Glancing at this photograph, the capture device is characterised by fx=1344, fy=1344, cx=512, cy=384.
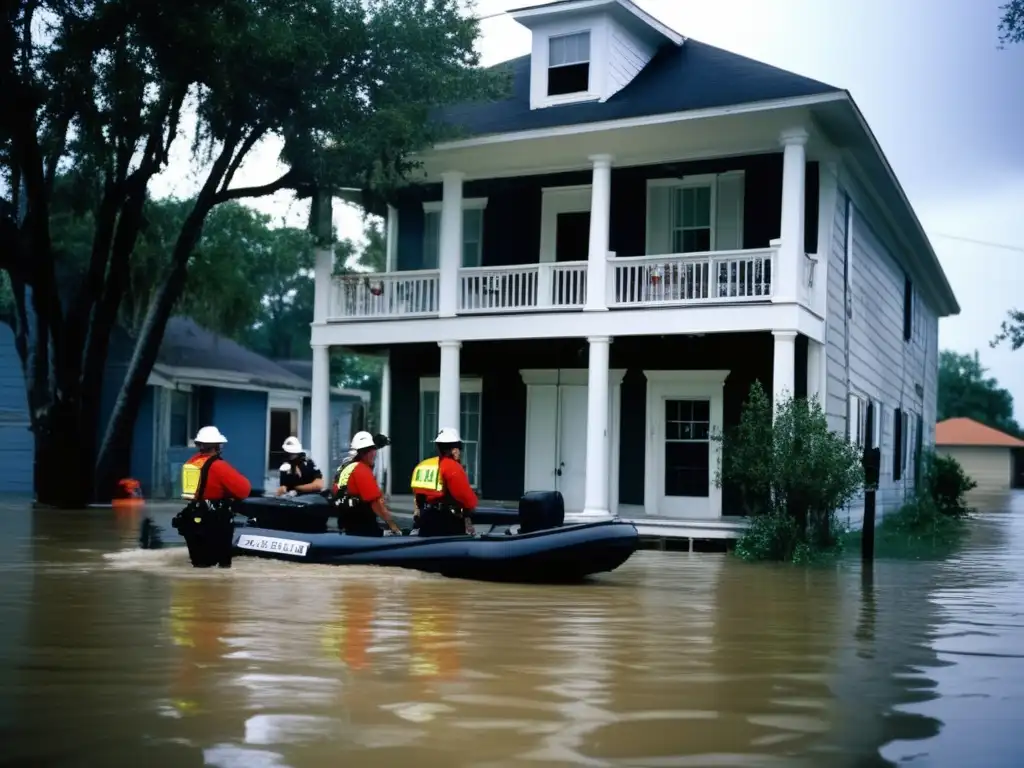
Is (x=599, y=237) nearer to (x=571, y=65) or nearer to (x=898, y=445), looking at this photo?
(x=571, y=65)

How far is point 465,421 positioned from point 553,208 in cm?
396

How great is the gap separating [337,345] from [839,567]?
963 cm

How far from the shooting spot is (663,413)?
69.4 feet

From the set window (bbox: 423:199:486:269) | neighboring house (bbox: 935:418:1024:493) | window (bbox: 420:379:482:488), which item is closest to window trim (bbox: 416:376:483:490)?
window (bbox: 420:379:482:488)

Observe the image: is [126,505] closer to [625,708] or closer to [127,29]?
[127,29]

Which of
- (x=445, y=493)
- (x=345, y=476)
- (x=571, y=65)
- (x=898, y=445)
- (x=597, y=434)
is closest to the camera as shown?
(x=445, y=493)

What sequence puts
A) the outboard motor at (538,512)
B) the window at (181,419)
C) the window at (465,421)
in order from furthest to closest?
the window at (181,419) < the window at (465,421) < the outboard motor at (538,512)

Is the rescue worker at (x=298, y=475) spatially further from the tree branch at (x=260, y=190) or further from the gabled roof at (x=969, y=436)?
the gabled roof at (x=969, y=436)

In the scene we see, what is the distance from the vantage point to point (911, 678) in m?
8.00

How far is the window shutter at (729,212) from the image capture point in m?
20.2

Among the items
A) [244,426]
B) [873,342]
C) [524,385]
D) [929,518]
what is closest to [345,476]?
[524,385]

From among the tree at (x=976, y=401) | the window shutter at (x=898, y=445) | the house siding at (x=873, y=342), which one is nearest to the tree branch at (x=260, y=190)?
the house siding at (x=873, y=342)

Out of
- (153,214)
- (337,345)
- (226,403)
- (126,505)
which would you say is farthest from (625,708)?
(226,403)

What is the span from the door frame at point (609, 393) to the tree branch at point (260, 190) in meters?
5.02
